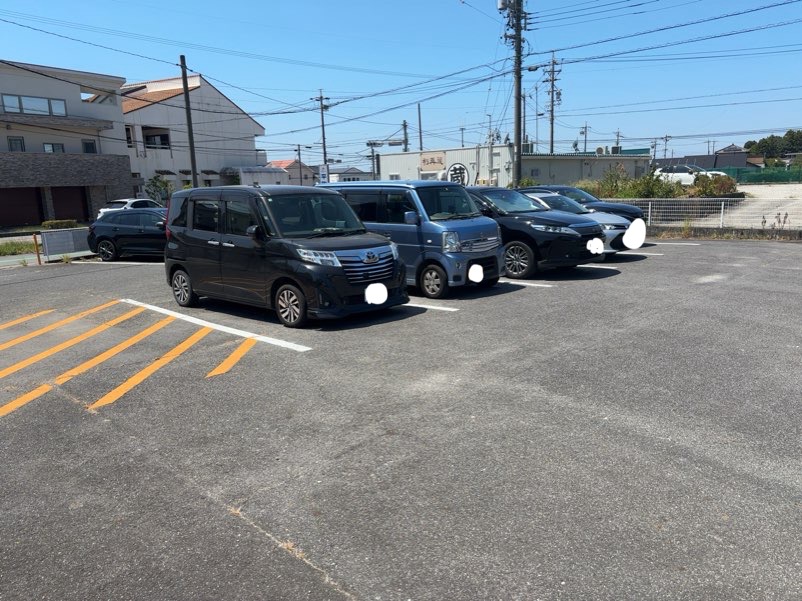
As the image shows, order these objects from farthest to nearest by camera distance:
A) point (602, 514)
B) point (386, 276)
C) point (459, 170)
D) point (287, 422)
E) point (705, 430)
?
1. point (459, 170)
2. point (386, 276)
3. point (287, 422)
4. point (705, 430)
5. point (602, 514)

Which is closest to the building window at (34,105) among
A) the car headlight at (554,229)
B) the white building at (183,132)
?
the white building at (183,132)

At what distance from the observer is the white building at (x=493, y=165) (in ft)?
112

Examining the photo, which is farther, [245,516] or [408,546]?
[245,516]

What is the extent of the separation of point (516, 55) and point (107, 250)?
656 inches

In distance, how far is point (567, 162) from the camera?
4122cm

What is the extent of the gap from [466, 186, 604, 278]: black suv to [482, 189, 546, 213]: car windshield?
2 cm

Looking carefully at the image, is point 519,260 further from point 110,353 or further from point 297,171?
point 297,171

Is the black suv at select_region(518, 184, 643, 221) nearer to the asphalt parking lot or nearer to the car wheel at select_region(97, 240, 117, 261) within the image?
the asphalt parking lot

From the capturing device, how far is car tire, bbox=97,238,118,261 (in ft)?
57.3

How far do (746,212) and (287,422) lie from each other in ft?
53.4

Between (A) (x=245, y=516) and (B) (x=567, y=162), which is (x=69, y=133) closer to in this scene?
(B) (x=567, y=162)

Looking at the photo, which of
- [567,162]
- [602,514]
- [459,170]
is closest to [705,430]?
[602,514]

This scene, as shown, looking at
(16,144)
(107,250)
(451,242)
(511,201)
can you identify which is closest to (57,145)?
(16,144)

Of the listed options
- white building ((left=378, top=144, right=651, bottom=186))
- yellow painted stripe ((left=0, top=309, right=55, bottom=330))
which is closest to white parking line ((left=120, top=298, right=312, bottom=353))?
yellow painted stripe ((left=0, top=309, right=55, bottom=330))
